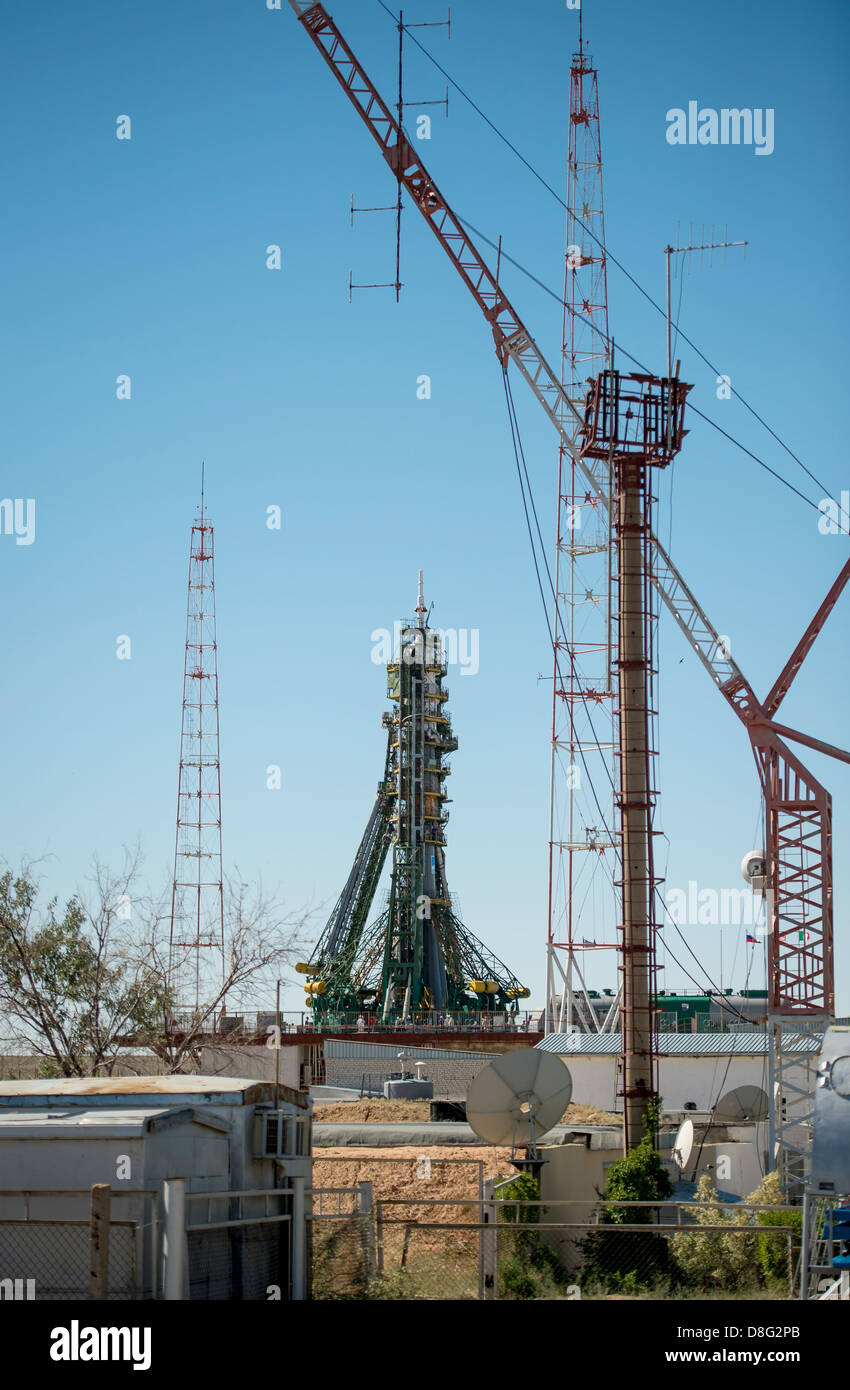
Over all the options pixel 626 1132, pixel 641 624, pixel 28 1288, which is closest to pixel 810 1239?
pixel 28 1288

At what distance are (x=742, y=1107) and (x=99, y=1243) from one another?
34410 mm

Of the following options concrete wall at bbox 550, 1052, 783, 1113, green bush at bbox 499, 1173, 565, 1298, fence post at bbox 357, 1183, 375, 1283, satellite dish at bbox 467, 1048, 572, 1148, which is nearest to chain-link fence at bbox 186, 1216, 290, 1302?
Result: fence post at bbox 357, 1183, 375, 1283

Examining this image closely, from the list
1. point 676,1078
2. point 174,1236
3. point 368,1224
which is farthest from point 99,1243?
point 676,1078

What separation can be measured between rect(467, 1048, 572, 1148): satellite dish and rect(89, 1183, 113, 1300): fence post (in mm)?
14256

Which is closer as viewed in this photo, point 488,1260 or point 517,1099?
point 488,1260

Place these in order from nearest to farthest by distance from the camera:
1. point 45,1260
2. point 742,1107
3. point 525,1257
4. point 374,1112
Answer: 1. point 45,1260
2. point 525,1257
3. point 374,1112
4. point 742,1107

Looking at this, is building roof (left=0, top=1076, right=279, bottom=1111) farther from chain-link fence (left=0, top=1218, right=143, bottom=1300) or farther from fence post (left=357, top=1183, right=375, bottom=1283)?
fence post (left=357, top=1183, right=375, bottom=1283)

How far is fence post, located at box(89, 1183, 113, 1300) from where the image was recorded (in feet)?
37.6

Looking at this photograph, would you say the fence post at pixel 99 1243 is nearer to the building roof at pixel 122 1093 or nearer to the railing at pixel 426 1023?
the building roof at pixel 122 1093

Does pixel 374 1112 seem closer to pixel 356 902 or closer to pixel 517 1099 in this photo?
pixel 517 1099

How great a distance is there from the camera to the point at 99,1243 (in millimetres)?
11484

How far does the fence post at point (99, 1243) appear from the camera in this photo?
11.4m

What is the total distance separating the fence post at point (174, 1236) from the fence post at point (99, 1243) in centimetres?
130
